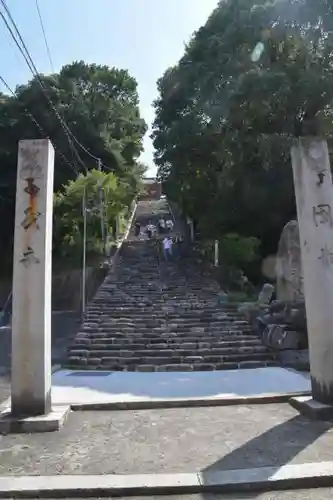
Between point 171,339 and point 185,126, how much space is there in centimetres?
1299

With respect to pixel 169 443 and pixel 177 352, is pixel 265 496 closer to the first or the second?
pixel 169 443

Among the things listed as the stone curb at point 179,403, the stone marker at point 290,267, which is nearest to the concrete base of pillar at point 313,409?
the stone curb at point 179,403

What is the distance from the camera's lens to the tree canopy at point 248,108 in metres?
16.4

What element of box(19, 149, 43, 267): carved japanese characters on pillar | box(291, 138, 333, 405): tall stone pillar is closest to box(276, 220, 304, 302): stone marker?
box(291, 138, 333, 405): tall stone pillar

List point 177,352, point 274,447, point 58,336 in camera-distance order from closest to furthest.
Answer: point 274,447 → point 177,352 → point 58,336

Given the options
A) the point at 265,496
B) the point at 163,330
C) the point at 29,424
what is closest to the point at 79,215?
the point at 163,330

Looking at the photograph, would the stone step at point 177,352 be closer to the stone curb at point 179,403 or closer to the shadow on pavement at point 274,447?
the stone curb at point 179,403

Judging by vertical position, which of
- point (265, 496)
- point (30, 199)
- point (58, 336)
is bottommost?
point (265, 496)

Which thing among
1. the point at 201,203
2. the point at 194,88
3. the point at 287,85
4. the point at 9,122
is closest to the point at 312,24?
the point at 287,85

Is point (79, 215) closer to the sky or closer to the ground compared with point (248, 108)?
closer to the ground

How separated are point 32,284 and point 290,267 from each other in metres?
8.67

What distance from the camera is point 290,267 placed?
13086mm

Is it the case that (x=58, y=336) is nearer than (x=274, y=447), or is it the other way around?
(x=274, y=447)

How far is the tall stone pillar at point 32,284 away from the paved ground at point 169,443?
59 centimetres
